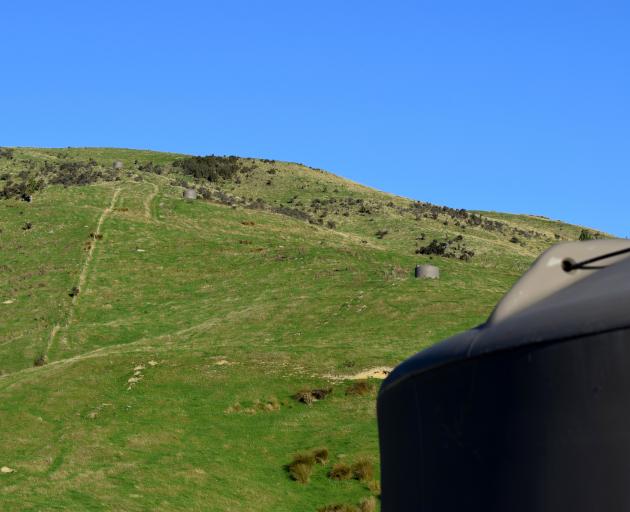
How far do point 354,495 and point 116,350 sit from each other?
69.4ft

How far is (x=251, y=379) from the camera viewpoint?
35.9 metres

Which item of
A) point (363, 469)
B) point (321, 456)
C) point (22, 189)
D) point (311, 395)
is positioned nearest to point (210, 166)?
point (22, 189)

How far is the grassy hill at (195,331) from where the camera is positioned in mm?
26016

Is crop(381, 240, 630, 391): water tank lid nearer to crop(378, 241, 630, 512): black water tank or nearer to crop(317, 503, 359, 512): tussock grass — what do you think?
crop(378, 241, 630, 512): black water tank

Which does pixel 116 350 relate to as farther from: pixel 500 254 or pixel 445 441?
pixel 500 254

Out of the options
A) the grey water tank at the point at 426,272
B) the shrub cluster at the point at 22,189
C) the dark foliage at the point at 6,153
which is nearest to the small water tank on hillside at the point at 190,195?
the shrub cluster at the point at 22,189

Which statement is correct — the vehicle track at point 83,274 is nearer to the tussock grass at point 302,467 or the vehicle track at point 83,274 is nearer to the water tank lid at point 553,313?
the tussock grass at point 302,467

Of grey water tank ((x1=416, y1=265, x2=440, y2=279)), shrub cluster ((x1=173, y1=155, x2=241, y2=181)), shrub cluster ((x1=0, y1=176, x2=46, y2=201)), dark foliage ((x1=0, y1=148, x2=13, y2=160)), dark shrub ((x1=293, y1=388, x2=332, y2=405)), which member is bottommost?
dark shrub ((x1=293, y1=388, x2=332, y2=405))

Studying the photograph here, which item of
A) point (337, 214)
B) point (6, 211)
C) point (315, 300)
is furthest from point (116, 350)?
point (337, 214)

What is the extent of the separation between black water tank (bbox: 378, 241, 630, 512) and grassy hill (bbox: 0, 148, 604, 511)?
52.5ft

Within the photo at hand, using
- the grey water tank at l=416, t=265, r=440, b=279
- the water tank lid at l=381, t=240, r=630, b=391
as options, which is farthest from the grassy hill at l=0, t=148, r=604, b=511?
the water tank lid at l=381, t=240, r=630, b=391

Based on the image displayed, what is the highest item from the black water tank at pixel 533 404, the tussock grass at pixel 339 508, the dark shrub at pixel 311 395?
the black water tank at pixel 533 404

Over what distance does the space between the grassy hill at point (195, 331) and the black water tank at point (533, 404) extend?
16.0 meters

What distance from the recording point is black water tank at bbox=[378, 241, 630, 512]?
621 centimetres
